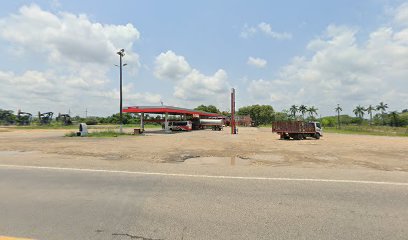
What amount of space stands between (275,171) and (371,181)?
2877mm

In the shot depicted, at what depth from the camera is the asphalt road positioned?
13.9 feet

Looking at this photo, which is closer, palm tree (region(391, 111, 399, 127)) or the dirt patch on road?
the dirt patch on road

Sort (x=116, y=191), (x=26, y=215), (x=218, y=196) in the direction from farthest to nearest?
(x=116, y=191)
(x=218, y=196)
(x=26, y=215)

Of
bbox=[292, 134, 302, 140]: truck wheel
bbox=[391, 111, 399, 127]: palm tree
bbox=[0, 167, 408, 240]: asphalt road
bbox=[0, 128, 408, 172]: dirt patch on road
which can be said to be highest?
bbox=[391, 111, 399, 127]: palm tree

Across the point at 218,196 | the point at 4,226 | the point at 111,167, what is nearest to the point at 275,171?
the point at 218,196

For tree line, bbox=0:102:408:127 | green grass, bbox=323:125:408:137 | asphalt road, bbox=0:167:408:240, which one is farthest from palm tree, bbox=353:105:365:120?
asphalt road, bbox=0:167:408:240

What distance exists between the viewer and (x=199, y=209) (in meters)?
5.27

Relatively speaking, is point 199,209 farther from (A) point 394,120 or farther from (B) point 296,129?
(A) point 394,120

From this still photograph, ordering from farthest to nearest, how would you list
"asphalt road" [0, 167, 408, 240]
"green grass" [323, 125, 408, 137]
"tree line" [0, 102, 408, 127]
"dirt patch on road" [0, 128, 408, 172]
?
1. "tree line" [0, 102, 408, 127]
2. "green grass" [323, 125, 408, 137]
3. "dirt patch on road" [0, 128, 408, 172]
4. "asphalt road" [0, 167, 408, 240]

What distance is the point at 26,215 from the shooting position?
4906mm

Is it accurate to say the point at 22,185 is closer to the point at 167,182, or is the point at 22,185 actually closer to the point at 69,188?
the point at 69,188

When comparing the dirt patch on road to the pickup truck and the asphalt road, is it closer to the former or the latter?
the asphalt road

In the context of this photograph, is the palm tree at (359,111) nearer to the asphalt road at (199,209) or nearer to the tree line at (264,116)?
the tree line at (264,116)

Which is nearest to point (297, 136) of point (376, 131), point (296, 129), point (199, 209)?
point (296, 129)
